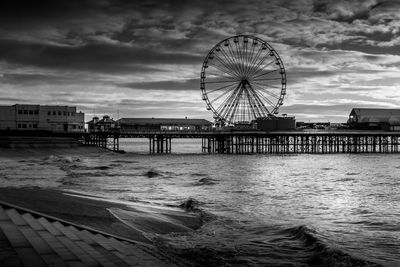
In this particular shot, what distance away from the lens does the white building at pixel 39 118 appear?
81500 millimetres

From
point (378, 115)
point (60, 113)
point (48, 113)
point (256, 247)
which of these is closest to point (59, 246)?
point (256, 247)

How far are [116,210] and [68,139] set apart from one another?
6125 centimetres

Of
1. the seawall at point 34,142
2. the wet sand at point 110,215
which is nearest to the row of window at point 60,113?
the seawall at point 34,142

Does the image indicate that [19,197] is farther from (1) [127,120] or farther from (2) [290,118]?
(1) [127,120]

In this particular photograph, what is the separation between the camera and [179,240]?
1121 cm

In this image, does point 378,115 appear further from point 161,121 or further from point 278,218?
point 278,218

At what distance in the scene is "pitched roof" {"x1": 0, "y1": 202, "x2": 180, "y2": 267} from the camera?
6340 millimetres

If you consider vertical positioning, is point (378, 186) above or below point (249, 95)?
below

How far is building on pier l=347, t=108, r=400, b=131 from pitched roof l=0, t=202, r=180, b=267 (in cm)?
11097

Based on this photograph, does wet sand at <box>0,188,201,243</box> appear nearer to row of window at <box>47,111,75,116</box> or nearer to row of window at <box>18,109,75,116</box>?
row of window at <box>18,109,75,116</box>

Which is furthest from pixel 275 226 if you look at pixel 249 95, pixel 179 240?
pixel 249 95

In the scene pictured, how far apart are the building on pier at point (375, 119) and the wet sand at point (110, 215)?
347 ft

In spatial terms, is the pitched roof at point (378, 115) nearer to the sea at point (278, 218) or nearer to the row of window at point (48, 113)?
the row of window at point (48, 113)

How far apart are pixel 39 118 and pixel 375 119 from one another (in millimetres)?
82857
